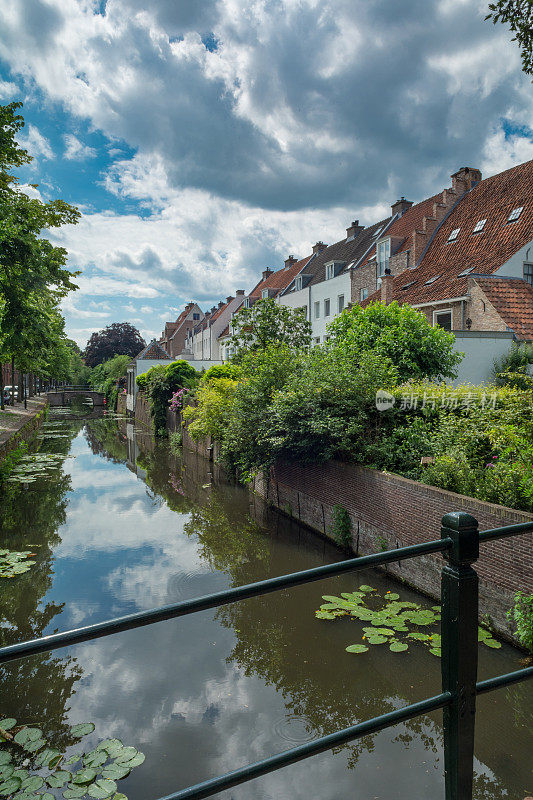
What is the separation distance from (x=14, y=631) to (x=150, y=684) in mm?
2552

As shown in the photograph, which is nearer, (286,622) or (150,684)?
(150,684)

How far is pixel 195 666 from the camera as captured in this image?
241 inches

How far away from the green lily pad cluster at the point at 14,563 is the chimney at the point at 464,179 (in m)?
26.9

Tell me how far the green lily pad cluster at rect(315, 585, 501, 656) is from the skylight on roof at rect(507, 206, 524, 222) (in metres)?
19.2

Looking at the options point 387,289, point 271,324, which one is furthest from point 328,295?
point 271,324

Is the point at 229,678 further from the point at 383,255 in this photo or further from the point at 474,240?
the point at 383,255

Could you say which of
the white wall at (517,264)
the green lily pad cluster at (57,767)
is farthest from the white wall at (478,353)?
Result: the green lily pad cluster at (57,767)

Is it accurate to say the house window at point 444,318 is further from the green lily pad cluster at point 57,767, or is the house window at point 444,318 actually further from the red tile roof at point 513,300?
the green lily pad cluster at point 57,767

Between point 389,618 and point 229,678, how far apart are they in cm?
235

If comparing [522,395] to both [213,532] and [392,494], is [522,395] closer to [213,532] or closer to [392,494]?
[392,494]

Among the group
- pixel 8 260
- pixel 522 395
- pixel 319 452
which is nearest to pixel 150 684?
pixel 319 452

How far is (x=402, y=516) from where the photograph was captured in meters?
8.53

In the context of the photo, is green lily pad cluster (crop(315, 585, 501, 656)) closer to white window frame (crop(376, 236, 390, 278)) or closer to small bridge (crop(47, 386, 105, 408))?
white window frame (crop(376, 236, 390, 278))

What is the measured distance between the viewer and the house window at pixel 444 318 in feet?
64.7
